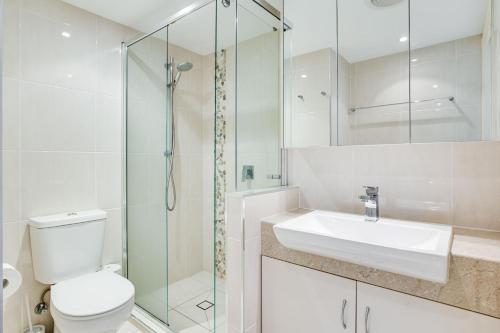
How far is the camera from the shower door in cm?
202

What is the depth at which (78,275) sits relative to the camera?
69.7 inches

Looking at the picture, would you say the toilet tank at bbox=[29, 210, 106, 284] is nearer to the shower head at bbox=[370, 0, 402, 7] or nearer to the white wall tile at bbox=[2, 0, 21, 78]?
the white wall tile at bbox=[2, 0, 21, 78]

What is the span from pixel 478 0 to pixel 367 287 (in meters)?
1.30

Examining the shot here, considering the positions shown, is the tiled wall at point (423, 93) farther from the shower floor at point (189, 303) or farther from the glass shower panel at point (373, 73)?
the shower floor at point (189, 303)

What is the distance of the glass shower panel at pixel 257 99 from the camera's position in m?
1.58

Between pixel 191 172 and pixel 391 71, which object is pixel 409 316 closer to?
pixel 391 71

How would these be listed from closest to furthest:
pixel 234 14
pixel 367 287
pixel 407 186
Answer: pixel 367 287 → pixel 407 186 → pixel 234 14

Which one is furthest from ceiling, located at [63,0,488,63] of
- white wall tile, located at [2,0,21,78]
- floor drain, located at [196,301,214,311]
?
floor drain, located at [196,301,214,311]

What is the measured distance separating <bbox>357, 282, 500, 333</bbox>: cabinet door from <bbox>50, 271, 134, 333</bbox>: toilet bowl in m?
1.18

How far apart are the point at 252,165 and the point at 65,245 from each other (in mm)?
1250

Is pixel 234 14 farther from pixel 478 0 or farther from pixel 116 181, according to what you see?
pixel 116 181

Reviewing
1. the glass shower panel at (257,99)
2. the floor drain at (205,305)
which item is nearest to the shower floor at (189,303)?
the floor drain at (205,305)

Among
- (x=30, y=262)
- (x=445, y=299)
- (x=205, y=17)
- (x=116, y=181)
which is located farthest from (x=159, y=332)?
(x=205, y=17)

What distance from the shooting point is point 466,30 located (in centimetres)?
121
